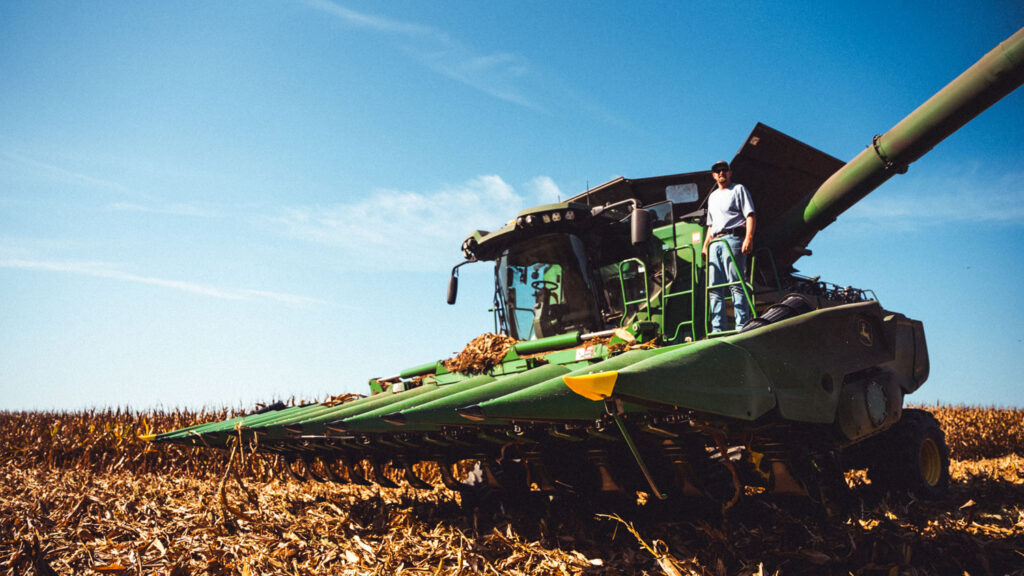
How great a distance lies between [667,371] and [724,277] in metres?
2.46

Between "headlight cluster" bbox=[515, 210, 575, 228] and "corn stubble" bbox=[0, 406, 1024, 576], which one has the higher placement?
"headlight cluster" bbox=[515, 210, 575, 228]

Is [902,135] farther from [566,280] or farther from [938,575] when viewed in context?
[938,575]

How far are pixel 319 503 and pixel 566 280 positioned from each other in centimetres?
279

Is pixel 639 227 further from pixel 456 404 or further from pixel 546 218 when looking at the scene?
pixel 456 404

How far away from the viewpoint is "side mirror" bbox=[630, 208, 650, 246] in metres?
4.30

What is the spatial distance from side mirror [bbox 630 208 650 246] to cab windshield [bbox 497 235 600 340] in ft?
2.94

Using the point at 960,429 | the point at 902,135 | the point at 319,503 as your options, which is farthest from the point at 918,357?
the point at 960,429

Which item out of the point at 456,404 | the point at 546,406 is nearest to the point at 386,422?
the point at 456,404

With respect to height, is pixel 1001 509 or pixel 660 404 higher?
pixel 660 404

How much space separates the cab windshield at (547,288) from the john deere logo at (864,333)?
1876 mm

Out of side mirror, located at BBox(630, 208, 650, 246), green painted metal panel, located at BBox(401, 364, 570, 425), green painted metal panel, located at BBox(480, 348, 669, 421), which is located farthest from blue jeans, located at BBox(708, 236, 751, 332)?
green painted metal panel, located at BBox(480, 348, 669, 421)

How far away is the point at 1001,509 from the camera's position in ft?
16.7

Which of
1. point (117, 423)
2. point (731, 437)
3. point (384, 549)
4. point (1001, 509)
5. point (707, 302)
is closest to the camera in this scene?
point (731, 437)

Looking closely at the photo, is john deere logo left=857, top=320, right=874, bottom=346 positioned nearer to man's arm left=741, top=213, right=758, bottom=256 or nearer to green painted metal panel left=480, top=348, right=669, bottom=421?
man's arm left=741, top=213, right=758, bottom=256
